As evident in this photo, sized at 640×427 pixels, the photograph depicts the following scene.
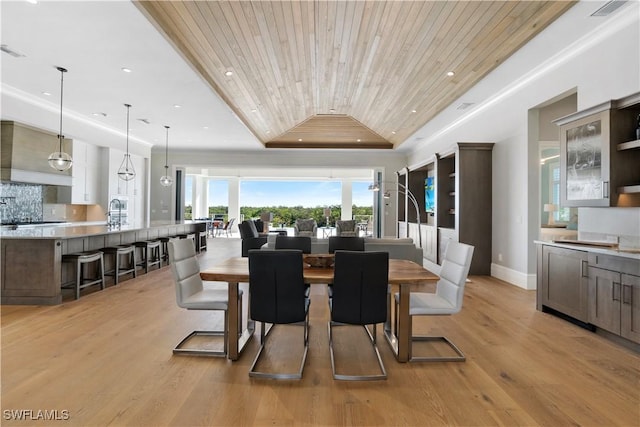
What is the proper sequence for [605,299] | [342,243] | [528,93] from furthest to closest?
[528,93]
[342,243]
[605,299]

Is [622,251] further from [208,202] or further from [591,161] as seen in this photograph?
[208,202]

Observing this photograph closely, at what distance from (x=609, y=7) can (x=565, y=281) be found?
271cm

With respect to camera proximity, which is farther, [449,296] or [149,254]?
[149,254]

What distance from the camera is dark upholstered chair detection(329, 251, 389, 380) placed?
Answer: 97.0 inches

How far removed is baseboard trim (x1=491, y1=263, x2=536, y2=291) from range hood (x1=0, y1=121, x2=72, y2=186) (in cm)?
871

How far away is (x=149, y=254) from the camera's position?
661 cm

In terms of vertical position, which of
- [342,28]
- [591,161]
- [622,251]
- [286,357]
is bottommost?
[286,357]

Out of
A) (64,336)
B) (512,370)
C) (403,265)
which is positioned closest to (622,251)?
(512,370)

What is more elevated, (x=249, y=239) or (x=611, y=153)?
(x=611, y=153)

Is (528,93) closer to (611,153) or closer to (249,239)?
(611,153)

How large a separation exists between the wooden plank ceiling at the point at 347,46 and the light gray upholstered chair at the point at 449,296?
259 centimetres

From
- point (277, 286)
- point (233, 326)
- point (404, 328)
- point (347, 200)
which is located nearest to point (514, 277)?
point (404, 328)

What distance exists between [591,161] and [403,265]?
7.50 feet

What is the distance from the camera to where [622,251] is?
302cm
